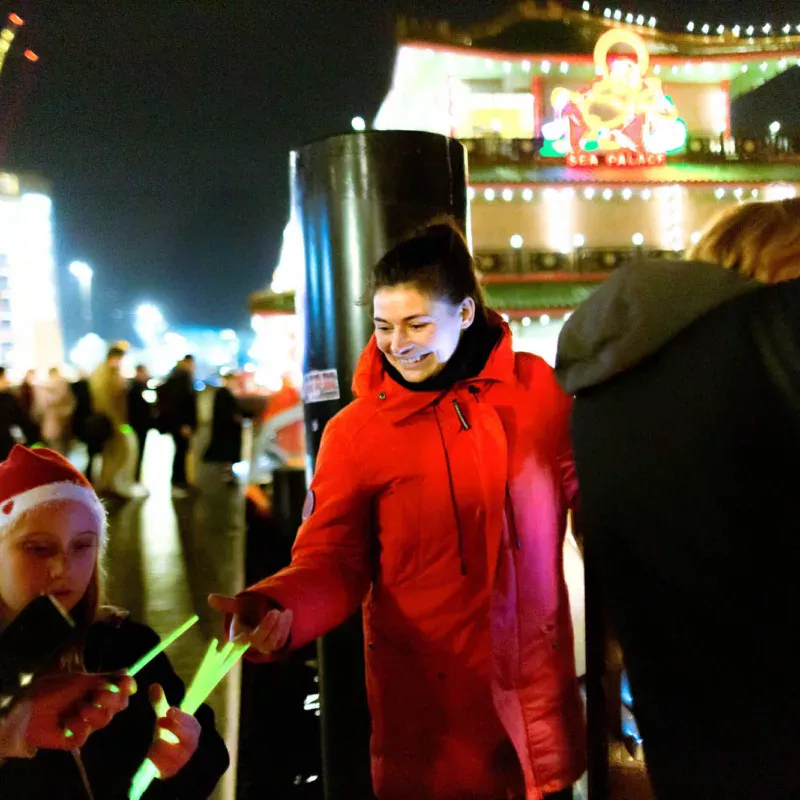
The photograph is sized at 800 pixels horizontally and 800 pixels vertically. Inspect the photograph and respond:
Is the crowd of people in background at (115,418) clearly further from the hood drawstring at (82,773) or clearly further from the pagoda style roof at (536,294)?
the hood drawstring at (82,773)

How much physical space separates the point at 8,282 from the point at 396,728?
5948cm

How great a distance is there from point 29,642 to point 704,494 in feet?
3.82

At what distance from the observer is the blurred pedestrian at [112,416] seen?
8.86m

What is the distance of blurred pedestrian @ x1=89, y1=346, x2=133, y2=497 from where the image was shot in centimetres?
886

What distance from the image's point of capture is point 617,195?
675 inches

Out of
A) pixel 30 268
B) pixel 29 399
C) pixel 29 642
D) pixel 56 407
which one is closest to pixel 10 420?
pixel 56 407

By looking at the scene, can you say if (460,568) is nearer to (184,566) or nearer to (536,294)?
(184,566)

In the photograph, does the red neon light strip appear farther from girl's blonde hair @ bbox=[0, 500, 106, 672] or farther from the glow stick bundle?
the glow stick bundle

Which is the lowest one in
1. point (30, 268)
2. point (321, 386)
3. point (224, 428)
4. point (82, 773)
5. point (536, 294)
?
point (224, 428)

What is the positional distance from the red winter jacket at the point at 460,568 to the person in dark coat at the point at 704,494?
0.56 meters

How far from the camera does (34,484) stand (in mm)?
1752

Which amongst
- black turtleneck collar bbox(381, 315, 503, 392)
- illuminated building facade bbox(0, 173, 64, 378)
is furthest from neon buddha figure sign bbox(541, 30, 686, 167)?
illuminated building facade bbox(0, 173, 64, 378)

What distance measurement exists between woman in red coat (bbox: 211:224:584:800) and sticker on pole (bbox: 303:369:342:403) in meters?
0.89

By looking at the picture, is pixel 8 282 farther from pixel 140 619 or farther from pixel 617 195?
pixel 140 619
